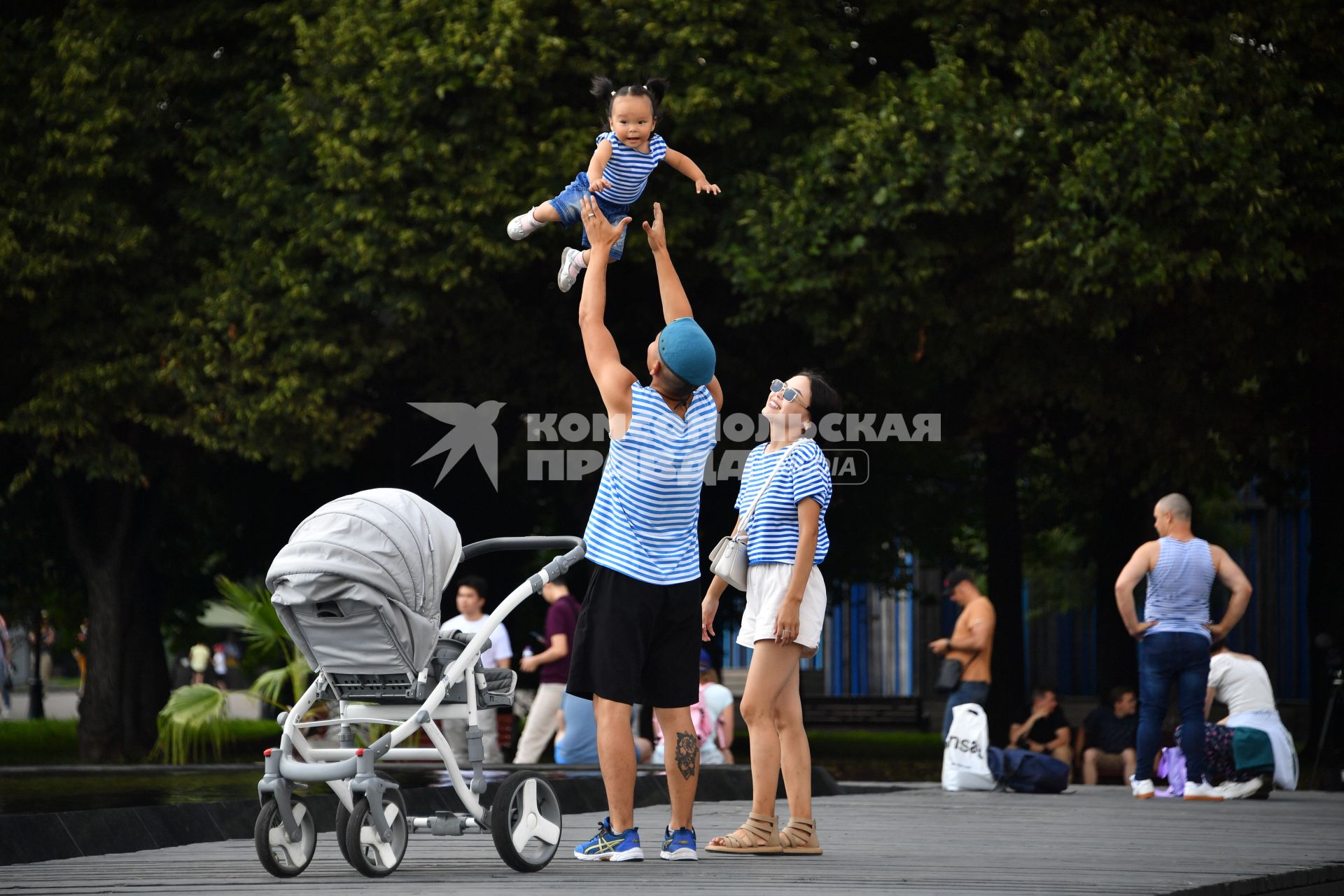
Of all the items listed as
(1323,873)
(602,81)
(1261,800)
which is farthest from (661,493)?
(1261,800)

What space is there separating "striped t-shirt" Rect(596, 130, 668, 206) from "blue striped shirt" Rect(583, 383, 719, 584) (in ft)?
3.86

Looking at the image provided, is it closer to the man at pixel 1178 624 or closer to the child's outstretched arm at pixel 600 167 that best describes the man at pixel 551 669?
the man at pixel 1178 624

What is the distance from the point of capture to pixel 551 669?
14648 millimetres

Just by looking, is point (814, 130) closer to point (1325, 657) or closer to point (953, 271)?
point (953, 271)

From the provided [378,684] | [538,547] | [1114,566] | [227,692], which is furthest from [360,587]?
[1114,566]

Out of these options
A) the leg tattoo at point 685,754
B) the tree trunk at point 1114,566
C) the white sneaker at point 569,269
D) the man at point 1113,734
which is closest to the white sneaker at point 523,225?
the white sneaker at point 569,269

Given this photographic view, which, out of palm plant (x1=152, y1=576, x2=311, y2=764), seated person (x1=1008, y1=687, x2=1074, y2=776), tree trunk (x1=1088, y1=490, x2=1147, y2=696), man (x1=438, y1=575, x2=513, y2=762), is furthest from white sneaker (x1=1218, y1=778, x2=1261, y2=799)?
tree trunk (x1=1088, y1=490, x2=1147, y2=696)

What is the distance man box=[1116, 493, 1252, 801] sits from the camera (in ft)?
38.3

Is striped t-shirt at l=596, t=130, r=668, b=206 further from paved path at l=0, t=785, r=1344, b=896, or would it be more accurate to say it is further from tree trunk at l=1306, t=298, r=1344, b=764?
tree trunk at l=1306, t=298, r=1344, b=764

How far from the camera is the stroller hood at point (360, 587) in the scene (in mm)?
6586

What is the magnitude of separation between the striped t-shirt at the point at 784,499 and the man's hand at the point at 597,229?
104 centimetres

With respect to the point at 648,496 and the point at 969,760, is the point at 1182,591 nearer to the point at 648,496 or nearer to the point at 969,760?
the point at 969,760

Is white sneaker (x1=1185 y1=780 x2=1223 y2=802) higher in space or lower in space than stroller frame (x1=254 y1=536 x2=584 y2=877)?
lower

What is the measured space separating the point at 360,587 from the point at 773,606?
5.75 ft
